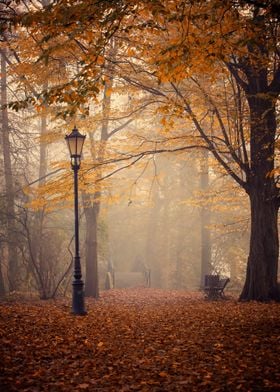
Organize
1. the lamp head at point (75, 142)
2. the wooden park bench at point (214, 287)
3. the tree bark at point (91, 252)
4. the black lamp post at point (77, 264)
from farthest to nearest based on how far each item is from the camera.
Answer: the tree bark at point (91, 252) < the wooden park bench at point (214, 287) < the lamp head at point (75, 142) < the black lamp post at point (77, 264)

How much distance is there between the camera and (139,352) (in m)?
6.27

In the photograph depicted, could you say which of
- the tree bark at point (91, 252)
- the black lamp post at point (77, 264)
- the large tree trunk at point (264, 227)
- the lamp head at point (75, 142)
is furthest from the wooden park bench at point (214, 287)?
the lamp head at point (75, 142)

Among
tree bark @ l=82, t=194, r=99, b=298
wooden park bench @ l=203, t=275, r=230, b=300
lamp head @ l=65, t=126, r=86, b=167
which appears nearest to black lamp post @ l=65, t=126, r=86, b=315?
lamp head @ l=65, t=126, r=86, b=167

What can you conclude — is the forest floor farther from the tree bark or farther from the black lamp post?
the tree bark

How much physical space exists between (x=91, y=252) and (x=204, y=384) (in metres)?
11.0

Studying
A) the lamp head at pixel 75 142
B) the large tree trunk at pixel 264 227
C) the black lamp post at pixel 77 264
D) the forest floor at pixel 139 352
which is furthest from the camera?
the large tree trunk at pixel 264 227

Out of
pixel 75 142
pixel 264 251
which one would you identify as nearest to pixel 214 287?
pixel 264 251

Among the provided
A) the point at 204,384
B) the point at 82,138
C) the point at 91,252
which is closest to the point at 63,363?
the point at 204,384

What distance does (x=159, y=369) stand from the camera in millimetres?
→ 5473

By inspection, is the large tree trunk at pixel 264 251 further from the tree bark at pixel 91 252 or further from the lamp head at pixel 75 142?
the tree bark at pixel 91 252

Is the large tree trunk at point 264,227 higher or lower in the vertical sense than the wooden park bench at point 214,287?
higher

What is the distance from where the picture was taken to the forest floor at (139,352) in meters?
4.93

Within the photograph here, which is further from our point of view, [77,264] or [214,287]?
A: [214,287]

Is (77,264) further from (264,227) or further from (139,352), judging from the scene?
(264,227)
